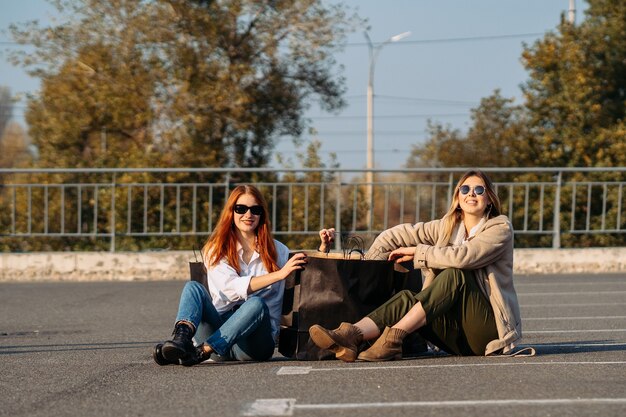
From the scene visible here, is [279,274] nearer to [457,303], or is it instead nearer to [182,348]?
[182,348]

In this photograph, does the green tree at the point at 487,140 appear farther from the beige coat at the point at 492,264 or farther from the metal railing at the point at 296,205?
the beige coat at the point at 492,264

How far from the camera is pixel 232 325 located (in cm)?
739

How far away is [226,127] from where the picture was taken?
25688mm

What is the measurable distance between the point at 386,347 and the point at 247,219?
1242mm

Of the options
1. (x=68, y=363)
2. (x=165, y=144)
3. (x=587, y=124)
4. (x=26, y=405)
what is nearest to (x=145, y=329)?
(x=68, y=363)

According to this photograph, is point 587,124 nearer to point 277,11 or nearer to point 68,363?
point 277,11

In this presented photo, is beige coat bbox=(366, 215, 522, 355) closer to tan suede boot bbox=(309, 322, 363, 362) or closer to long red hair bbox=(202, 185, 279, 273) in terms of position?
tan suede boot bbox=(309, 322, 363, 362)

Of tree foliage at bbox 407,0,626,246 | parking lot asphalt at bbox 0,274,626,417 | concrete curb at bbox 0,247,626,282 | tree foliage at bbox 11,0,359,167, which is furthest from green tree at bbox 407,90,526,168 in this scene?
parking lot asphalt at bbox 0,274,626,417

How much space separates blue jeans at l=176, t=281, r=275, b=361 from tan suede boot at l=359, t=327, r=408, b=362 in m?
0.67

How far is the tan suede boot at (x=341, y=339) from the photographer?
7172 millimetres

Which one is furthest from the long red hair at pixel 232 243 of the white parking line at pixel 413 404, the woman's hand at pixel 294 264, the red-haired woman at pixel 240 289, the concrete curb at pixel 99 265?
the concrete curb at pixel 99 265

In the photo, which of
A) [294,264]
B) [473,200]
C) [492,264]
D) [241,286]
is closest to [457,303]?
[492,264]

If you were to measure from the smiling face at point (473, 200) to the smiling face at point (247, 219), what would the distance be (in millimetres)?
1347

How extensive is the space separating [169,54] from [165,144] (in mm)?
1953
